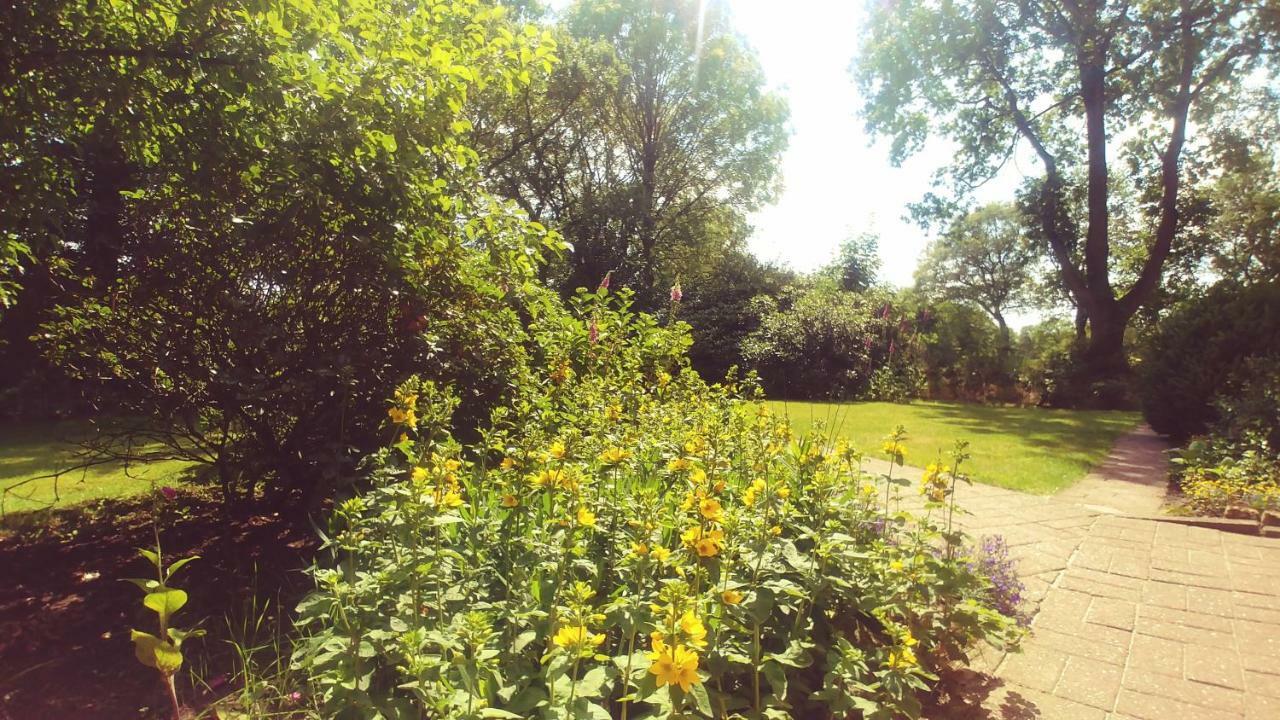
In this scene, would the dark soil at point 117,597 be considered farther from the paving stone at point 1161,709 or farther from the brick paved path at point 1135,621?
the paving stone at point 1161,709

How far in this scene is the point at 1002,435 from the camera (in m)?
8.23

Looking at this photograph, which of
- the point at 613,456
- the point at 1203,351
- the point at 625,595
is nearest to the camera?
the point at 625,595

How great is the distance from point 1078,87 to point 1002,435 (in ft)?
39.1

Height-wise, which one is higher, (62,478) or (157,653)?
(157,653)

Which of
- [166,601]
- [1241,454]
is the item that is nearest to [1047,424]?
[1241,454]

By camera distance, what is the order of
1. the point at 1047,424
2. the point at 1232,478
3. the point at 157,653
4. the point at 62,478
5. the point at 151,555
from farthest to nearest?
the point at 1047,424, the point at 62,478, the point at 1232,478, the point at 157,653, the point at 151,555

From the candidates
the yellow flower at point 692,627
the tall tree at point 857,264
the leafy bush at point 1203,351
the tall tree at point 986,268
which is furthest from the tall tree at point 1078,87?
the tall tree at point 986,268

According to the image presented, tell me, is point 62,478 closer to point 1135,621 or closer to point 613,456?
point 613,456

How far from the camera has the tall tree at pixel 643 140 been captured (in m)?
16.8

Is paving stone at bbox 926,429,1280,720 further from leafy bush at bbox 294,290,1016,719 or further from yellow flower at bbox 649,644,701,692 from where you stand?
yellow flower at bbox 649,644,701,692

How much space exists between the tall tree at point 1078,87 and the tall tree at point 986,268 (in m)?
20.0

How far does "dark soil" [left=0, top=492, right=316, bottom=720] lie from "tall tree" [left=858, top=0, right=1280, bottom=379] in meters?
16.2

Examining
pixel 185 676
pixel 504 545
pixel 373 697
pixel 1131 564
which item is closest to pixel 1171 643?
pixel 1131 564

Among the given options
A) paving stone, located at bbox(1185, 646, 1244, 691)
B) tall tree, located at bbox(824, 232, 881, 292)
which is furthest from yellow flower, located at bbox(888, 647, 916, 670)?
tall tree, located at bbox(824, 232, 881, 292)
